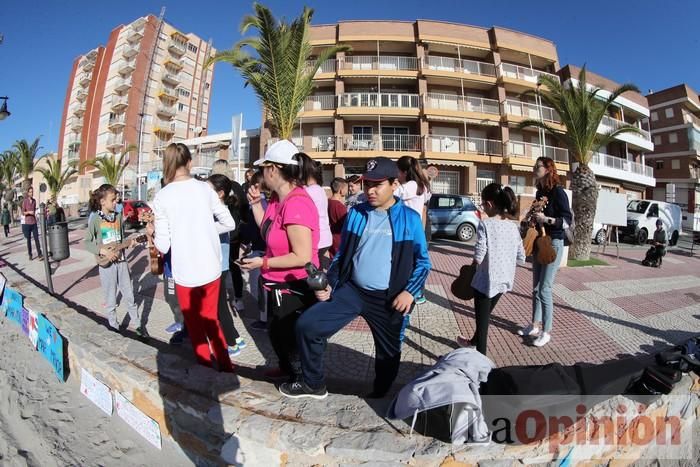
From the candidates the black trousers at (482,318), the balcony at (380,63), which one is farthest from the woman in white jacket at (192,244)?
the balcony at (380,63)

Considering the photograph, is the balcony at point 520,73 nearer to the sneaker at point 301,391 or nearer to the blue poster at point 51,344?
the sneaker at point 301,391

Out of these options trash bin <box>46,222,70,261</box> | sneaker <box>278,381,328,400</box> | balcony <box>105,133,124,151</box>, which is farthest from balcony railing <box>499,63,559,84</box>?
balcony <box>105,133,124,151</box>

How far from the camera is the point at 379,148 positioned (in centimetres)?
2095

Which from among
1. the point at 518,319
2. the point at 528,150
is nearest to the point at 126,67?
the point at 528,150

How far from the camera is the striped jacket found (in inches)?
80.0

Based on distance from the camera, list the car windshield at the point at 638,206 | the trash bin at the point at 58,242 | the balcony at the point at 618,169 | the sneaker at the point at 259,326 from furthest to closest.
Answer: the balcony at the point at 618,169 → the car windshield at the point at 638,206 → the trash bin at the point at 58,242 → the sneaker at the point at 259,326

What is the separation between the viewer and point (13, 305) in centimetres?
432

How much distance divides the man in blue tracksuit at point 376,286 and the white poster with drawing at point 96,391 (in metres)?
1.63

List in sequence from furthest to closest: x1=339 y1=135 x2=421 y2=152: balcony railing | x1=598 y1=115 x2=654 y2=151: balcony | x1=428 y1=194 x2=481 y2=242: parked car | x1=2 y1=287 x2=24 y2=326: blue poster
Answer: x1=598 y1=115 x2=654 y2=151: balcony
x1=339 y1=135 x2=421 y2=152: balcony railing
x1=428 y1=194 x2=481 y2=242: parked car
x1=2 y1=287 x2=24 y2=326: blue poster

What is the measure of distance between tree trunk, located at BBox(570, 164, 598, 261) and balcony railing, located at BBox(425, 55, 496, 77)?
53.0ft

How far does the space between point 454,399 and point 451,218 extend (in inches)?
426

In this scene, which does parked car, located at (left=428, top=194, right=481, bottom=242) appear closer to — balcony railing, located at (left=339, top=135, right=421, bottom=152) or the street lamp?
balcony railing, located at (left=339, top=135, right=421, bottom=152)

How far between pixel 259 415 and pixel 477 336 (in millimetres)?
2073

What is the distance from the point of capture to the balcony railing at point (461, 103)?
22.2 m
